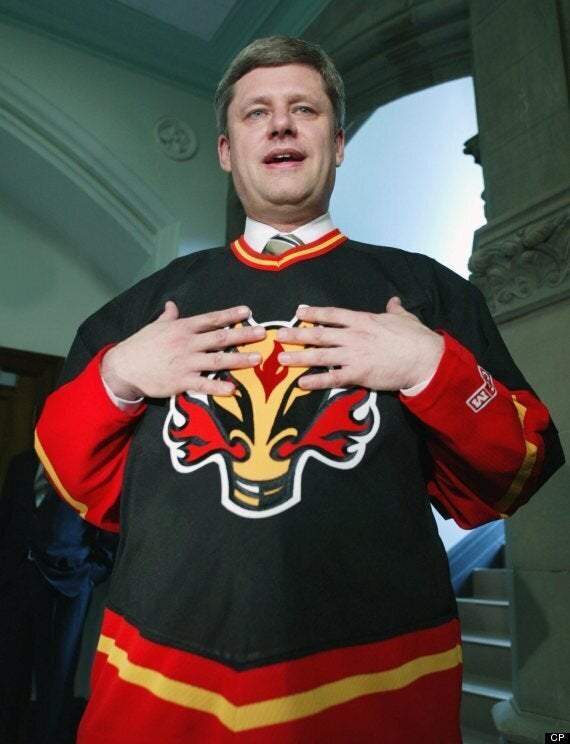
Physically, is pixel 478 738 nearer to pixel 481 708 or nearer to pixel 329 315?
pixel 481 708

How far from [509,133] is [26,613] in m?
2.26

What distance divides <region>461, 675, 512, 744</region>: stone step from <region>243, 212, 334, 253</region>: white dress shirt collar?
2091 millimetres

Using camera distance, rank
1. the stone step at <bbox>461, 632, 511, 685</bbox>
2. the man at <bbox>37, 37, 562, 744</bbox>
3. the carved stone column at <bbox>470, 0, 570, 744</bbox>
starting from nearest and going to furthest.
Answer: the man at <bbox>37, 37, 562, 744</bbox> → the carved stone column at <bbox>470, 0, 570, 744</bbox> → the stone step at <bbox>461, 632, 511, 685</bbox>

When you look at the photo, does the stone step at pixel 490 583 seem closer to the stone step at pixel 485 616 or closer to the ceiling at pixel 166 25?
the stone step at pixel 485 616

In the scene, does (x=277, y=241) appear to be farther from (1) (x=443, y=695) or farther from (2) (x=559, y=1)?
(2) (x=559, y=1)

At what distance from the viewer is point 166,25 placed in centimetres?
294

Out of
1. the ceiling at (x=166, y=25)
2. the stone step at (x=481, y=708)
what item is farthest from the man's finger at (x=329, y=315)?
the ceiling at (x=166, y=25)

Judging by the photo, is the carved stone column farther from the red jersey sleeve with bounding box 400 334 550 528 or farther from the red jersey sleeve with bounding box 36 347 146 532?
the red jersey sleeve with bounding box 36 347 146 532

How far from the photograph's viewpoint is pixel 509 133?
161 centimetres

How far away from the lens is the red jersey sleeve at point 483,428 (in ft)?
2.17

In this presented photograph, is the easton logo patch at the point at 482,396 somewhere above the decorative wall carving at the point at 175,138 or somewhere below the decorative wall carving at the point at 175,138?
below

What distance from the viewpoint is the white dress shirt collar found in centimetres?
85

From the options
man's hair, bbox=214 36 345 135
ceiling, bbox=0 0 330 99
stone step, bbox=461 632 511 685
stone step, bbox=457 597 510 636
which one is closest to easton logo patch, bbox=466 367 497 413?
man's hair, bbox=214 36 345 135

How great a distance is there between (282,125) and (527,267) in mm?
838
